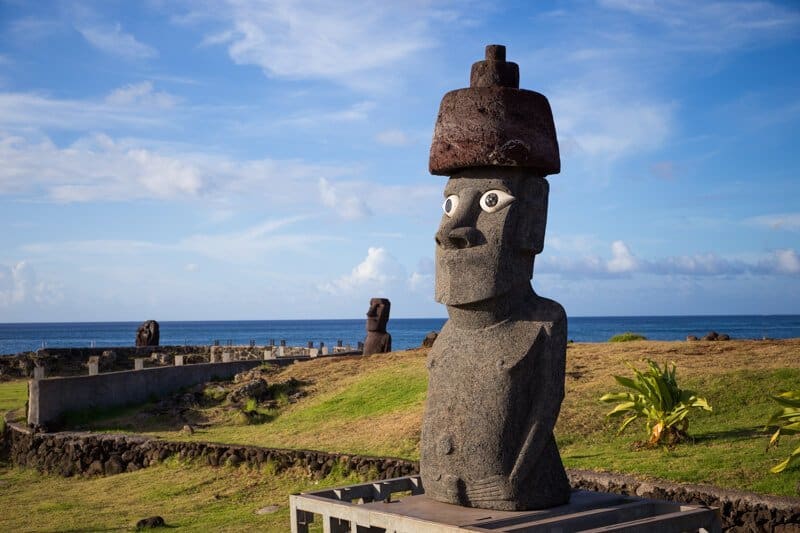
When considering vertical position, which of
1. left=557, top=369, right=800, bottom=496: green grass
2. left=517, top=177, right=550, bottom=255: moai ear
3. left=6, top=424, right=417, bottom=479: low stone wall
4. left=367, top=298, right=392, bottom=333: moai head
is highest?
left=517, top=177, right=550, bottom=255: moai ear

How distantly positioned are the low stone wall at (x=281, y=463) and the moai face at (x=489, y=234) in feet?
12.8

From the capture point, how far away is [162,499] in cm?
1457

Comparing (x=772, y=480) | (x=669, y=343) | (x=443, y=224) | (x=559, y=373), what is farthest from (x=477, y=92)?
(x=669, y=343)

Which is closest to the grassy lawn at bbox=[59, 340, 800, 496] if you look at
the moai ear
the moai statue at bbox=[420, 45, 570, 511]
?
the moai statue at bbox=[420, 45, 570, 511]

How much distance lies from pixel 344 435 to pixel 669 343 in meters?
7.62

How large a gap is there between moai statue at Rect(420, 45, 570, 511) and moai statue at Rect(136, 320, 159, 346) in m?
36.6

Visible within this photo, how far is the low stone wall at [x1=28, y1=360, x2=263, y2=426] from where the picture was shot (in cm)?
2012

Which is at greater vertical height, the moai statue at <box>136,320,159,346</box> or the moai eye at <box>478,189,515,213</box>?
the moai eye at <box>478,189,515,213</box>

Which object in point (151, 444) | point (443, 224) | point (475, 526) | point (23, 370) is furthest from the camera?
point (23, 370)

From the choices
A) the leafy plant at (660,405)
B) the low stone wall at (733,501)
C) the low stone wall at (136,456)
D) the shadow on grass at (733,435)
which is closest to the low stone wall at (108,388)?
the low stone wall at (136,456)

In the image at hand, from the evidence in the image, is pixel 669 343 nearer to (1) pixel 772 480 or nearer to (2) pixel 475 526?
(1) pixel 772 480

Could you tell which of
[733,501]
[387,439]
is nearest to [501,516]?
[733,501]

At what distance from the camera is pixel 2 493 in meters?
16.3

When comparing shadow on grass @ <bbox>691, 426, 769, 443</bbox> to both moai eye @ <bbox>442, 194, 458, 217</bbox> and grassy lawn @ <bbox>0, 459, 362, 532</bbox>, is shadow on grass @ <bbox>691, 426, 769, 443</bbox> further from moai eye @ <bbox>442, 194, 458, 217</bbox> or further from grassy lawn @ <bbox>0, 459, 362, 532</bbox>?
moai eye @ <bbox>442, 194, 458, 217</bbox>
